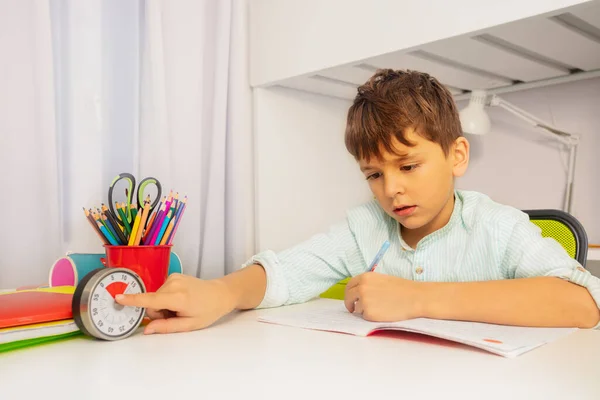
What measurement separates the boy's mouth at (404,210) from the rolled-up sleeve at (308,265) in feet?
0.51

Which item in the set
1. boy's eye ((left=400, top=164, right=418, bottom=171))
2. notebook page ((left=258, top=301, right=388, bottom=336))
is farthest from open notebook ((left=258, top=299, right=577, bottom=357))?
boy's eye ((left=400, top=164, right=418, bottom=171))

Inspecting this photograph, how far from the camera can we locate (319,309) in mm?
774

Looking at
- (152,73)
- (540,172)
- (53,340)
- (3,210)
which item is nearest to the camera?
(53,340)

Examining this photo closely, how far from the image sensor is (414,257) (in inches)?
31.8

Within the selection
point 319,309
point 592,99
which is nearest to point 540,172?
point 592,99

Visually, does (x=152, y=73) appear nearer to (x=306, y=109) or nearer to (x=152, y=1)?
(x=152, y=1)

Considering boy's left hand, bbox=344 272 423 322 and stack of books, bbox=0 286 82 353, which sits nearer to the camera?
stack of books, bbox=0 286 82 353

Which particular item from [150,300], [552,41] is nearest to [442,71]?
[552,41]

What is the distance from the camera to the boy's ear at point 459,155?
80 centimetres

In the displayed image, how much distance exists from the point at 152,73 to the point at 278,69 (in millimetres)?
306

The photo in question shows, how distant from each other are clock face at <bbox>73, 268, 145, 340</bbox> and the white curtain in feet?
1.64

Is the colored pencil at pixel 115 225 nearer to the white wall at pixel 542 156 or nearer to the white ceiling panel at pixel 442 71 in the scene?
the white ceiling panel at pixel 442 71

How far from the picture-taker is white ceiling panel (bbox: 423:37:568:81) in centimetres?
102

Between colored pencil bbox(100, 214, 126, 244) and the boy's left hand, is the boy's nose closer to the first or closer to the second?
the boy's left hand
